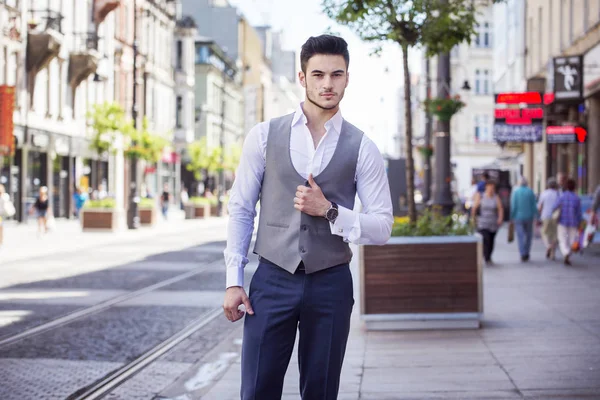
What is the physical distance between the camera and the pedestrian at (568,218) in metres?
19.3

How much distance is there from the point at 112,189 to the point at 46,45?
13793 millimetres

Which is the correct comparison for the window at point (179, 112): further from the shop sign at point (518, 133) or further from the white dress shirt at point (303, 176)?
the white dress shirt at point (303, 176)

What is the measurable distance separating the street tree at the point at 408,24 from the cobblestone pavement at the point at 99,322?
3.04 metres

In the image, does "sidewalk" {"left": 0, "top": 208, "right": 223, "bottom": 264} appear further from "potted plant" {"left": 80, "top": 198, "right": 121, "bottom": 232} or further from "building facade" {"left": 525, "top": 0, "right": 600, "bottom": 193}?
"building facade" {"left": 525, "top": 0, "right": 600, "bottom": 193}

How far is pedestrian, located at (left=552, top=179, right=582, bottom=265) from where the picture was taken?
19344 mm

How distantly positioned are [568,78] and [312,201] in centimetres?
2511

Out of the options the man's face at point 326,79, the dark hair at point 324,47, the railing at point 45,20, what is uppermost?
the railing at point 45,20

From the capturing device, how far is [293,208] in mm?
3805

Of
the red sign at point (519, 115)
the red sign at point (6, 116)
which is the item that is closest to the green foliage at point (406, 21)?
the red sign at point (519, 115)

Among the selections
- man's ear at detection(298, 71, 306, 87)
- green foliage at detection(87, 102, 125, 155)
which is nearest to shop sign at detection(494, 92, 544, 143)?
green foliage at detection(87, 102, 125, 155)

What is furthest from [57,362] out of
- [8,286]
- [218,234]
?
[218,234]

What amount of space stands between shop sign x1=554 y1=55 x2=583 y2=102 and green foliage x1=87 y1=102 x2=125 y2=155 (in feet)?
52.9

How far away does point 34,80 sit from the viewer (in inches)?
1519

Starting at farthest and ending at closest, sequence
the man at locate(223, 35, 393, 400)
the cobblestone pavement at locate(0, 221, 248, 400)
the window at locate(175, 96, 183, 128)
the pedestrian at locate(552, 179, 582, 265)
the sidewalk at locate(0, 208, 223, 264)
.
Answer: the window at locate(175, 96, 183, 128) → the sidewalk at locate(0, 208, 223, 264) → the pedestrian at locate(552, 179, 582, 265) → the cobblestone pavement at locate(0, 221, 248, 400) → the man at locate(223, 35, 393, 400)
